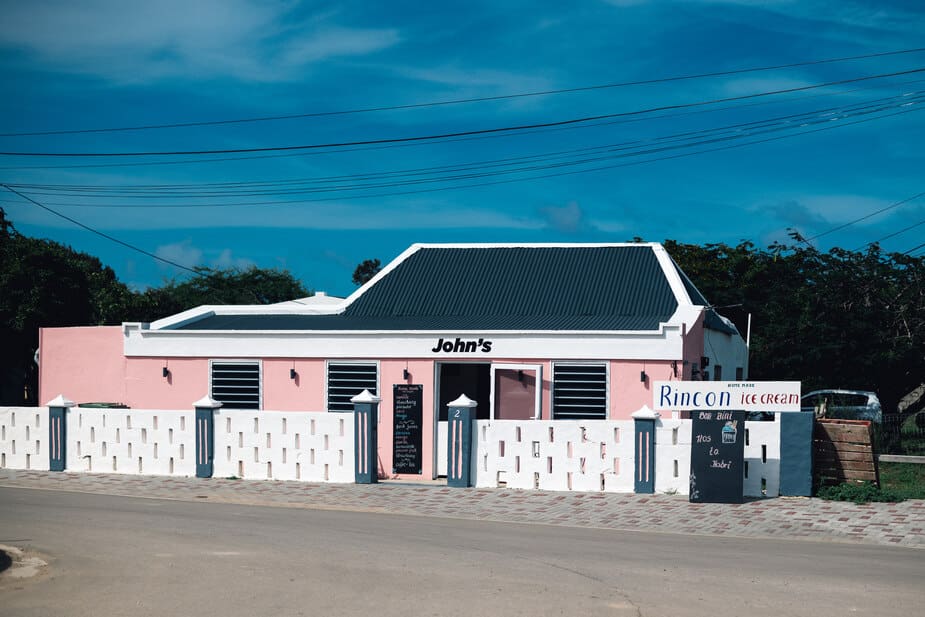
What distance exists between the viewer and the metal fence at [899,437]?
23562 mm

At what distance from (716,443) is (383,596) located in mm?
9003

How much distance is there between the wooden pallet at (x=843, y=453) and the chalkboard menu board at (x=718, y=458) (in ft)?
5.47

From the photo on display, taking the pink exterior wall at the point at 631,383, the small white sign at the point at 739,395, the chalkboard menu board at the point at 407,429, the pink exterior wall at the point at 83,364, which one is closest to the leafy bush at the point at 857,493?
the small white sign at the point at 739,395

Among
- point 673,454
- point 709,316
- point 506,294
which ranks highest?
point 506,294

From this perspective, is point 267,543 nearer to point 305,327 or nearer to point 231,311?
point 305,327

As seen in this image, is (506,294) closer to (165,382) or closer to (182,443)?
(165,382)

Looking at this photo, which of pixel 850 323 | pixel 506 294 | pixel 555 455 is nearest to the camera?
pixel 555 455

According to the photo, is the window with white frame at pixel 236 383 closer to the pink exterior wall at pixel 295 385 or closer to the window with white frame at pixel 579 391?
the pink exterior wall at pixel 295 385

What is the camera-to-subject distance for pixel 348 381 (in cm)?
2156

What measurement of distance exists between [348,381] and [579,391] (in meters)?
4.88

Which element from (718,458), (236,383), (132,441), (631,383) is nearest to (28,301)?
(236,383)

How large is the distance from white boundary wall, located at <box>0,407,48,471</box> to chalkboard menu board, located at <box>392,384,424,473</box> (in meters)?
7.21

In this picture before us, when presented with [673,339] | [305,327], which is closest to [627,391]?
[673,339]

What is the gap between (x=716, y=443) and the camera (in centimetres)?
1655
